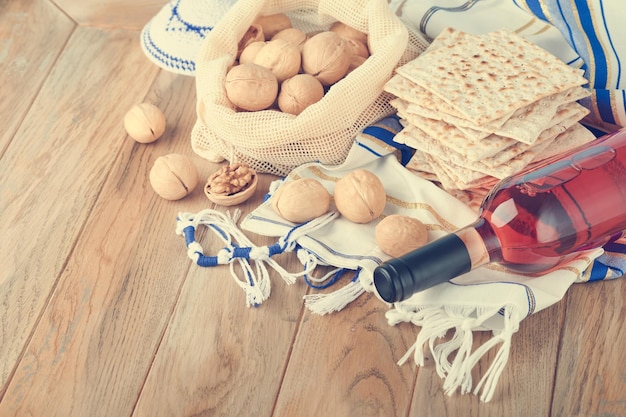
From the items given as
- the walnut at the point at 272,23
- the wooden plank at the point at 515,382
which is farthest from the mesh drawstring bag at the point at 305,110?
the wooden plank at the point at 515,382

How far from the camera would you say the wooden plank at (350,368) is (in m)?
0.96

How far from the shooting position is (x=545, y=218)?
96 centimetres

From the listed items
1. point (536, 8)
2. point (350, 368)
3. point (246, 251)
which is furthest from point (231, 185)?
point (536, 8)

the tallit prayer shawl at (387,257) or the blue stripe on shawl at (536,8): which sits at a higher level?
the blue stripe on shawl at (536,8)

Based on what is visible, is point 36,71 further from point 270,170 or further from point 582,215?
point 582,215

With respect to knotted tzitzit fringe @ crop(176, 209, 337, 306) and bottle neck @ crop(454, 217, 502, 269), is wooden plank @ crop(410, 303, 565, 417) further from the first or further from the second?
knotted tzitzit fringe @ crop(176, 209, 337, 306)

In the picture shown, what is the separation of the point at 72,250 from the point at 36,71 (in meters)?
0.55

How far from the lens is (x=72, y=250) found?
46.9 inches

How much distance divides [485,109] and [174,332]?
1.85 ft

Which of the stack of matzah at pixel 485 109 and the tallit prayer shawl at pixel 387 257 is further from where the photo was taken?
the stack of matzah at pixel 485 109

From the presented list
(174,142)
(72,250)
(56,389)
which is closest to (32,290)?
(72,250)

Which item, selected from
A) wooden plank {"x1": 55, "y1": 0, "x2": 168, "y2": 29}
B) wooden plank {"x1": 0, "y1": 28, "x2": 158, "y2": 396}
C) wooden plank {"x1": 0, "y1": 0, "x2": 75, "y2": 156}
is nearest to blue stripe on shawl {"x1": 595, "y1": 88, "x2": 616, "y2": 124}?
wooden plank {"x1": 0, "y1": 28, "x2": 158, "y2": 396}

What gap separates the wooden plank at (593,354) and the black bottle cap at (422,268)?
0.68 ft

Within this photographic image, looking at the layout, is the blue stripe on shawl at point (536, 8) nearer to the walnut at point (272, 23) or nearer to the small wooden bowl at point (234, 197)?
the walnut at point (272, 23)
